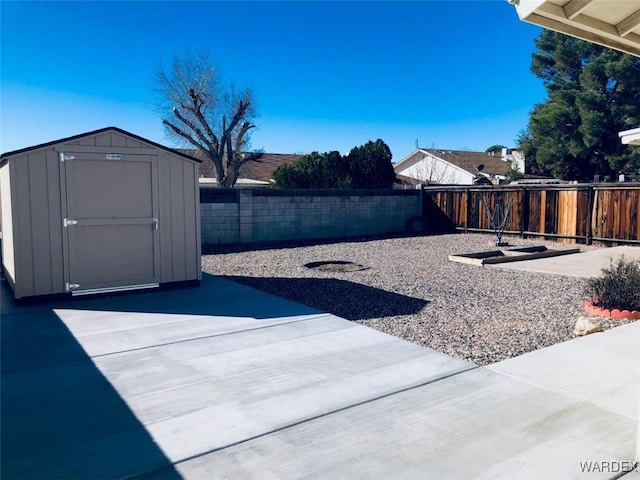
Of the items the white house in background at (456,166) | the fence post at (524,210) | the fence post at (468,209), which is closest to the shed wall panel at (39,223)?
the fence post at (524,210)

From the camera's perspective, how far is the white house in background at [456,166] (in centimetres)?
3509

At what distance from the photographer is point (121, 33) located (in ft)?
41.7

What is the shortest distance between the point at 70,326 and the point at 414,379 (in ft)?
12.8

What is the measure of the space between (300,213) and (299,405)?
12041 millimetres

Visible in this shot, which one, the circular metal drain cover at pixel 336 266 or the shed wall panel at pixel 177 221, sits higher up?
the shed wall panel at pixel 177 221

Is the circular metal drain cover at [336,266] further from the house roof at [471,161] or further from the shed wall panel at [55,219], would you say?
the house roof at [471,161]

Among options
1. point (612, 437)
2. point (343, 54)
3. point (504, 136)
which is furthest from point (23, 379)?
point (504, 136)

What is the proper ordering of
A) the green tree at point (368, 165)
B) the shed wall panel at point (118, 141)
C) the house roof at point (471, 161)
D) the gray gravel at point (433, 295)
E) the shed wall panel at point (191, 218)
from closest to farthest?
the gray gravel at point (433, 295) < the shed wall panel at point (118, 141) < the shed wall panel at point (191, 218) < the green tree at point (368, 165) < the house roof at point (471, 161)

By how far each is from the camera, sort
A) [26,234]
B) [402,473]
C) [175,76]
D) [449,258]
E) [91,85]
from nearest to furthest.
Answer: [402,473] → [26,234] → [449,258] → [91,85] → [175,76]

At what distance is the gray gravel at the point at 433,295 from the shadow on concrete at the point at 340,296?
1cm

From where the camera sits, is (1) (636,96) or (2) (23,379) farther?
(1) (636,96)

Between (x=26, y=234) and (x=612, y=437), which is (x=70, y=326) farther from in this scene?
(x=612, y=437)

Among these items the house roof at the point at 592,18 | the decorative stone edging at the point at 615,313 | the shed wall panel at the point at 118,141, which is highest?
the house roof at the point at 592,18

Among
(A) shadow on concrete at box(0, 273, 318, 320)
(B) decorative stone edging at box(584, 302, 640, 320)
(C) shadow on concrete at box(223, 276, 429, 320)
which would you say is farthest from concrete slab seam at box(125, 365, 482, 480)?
(B) decorative stone edging at box(584, 302, 640, 320)
